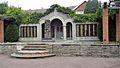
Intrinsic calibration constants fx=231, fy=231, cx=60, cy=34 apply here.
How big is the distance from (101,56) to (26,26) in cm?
1230

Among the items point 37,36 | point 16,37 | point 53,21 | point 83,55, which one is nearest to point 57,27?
point 53,21

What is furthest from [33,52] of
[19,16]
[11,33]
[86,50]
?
[19,16]

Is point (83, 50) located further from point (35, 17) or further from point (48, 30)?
point (35, 17)

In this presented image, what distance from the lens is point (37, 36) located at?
27.0 meters

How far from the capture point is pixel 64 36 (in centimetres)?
2678

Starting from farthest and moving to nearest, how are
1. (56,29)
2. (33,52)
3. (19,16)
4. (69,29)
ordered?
(56,29) < (69,29) < (19,16) < (33,52)

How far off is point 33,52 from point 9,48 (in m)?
2.82

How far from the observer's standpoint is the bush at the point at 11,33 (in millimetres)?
25109

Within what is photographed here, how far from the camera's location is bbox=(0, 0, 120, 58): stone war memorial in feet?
58.3

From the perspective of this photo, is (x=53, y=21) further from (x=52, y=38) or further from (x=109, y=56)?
(x=109, y=56)

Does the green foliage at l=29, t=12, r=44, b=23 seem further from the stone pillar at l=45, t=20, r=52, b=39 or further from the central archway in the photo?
the central archway

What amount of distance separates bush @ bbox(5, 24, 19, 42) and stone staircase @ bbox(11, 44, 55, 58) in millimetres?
5930

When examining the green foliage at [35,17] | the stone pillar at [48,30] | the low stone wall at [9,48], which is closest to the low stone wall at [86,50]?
the low stone wall at [9,48]

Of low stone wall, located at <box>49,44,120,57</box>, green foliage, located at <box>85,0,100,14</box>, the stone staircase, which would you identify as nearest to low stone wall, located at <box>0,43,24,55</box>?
the stone staircase
